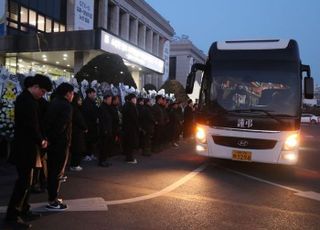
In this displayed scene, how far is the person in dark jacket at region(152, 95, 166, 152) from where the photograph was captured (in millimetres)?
14391

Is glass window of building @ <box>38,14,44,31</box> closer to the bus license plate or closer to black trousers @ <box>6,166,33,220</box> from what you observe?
the bus license plate

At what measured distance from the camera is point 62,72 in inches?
1350

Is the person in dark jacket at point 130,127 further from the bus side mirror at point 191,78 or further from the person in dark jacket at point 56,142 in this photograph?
the person in dark jacket at point 56,142

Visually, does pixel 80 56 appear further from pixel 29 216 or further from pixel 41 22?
pixel 29 216

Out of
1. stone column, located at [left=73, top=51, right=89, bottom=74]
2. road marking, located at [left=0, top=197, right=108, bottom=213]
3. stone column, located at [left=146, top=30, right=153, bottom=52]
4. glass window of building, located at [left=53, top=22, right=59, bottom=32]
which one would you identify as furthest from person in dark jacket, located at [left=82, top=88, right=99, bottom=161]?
stone column, located at [left=146, top=30, right=153, bottom=52]

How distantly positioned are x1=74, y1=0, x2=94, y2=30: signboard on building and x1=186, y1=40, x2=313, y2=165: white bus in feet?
76.4

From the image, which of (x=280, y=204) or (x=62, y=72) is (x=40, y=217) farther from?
(x=62, y=72)

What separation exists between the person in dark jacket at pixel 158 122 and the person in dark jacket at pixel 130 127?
98.5 inches

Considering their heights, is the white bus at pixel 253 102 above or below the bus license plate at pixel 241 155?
above

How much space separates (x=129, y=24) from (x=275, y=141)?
119 feet

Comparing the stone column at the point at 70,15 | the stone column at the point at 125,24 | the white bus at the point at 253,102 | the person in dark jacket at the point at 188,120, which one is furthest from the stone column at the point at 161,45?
the white bus at the point at 253,102

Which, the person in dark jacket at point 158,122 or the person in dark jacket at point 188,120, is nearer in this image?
→ the person in dark jacket at point 158,122

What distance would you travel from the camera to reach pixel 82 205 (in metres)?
6.81

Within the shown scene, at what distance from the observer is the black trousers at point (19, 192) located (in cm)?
552
